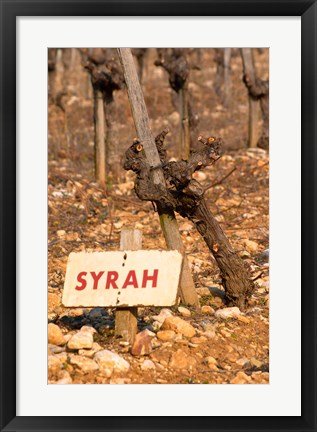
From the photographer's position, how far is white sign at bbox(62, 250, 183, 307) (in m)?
4.76

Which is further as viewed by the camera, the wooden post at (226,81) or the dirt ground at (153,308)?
the wooden post at (226,81)

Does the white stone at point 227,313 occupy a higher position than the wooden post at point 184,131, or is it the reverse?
the wooden post at point 184,131

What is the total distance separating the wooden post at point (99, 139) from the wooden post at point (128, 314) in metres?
7.46

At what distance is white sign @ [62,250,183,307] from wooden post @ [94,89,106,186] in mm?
7604

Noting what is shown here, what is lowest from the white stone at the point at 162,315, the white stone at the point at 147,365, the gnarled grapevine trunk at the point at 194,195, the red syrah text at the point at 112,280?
the white stone at the point at 147,365

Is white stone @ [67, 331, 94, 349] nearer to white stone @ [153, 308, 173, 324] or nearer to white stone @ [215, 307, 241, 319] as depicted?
white stone @ [153, 308, 173, 324]

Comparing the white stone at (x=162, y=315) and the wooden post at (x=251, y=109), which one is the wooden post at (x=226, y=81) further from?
the white stone at (x=162, y=315)

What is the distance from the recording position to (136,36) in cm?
464

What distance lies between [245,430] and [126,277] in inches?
48.8

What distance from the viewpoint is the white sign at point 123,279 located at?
4758 millimetres

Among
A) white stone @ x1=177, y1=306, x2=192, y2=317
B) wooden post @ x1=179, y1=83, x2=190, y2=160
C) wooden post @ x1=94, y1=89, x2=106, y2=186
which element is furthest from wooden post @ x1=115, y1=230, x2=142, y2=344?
wooden post @ x1=179, y1=83, x2=190, y2=160
